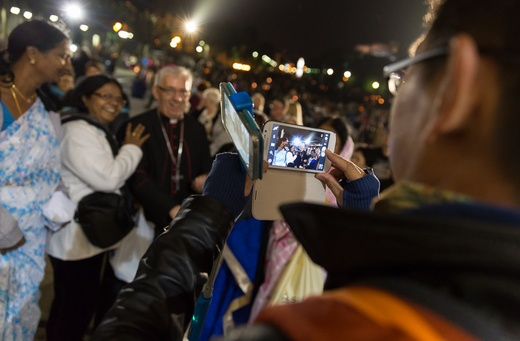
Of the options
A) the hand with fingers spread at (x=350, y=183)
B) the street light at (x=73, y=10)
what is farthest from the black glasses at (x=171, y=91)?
the street light at (x=73, y=10)

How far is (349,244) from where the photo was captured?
25.4 inches

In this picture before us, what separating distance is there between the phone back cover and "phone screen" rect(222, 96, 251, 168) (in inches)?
9.9

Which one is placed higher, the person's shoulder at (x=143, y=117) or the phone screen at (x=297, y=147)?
the person's shoulder at (x=143, y=117)

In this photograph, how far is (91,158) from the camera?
9.39 feet

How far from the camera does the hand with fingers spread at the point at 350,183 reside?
141 centimetres

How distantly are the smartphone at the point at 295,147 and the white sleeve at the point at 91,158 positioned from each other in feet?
5.34

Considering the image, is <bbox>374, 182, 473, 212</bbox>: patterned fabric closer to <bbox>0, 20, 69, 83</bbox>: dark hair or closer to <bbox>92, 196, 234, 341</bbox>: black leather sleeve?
<bbox>92, 196, 234, 341</bbox>: black leather sleeve

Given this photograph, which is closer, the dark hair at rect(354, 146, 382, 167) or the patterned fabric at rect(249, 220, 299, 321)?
the patterned fabric at rect(249, 220, 299, 321)

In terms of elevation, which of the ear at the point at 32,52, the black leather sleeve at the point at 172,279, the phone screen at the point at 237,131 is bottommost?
the black leather sleeve at the point at 172,279

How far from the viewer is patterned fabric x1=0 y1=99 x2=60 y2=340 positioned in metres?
2.50

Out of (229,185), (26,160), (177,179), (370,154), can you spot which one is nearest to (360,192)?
(229,185)

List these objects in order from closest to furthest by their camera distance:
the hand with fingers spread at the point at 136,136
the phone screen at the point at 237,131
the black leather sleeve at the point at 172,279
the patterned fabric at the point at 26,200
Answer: the black leather sleeve at the point at 172,279 < the phone screen at the point at 237,131 < the patterned fabric at the point at 26,200 < the hand with fingers spread at the point at 136,136

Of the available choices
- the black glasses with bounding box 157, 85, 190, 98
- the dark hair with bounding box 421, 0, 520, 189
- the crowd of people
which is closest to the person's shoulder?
the black glasses with bounding box 157, 85, 190, 98

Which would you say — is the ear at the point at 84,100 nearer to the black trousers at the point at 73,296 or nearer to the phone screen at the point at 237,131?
the black trousers at the point at 73,296
